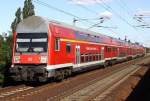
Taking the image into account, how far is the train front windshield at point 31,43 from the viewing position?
19.4 metres

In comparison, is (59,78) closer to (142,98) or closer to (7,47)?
(7,47)

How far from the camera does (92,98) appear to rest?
15539 millimetres

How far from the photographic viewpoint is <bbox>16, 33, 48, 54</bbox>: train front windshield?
63.8 ft

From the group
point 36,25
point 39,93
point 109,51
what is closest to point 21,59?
point 36,25

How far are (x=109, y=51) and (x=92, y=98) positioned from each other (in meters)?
23.0

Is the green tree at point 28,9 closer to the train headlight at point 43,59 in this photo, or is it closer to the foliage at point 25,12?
the foliage at point 25,12

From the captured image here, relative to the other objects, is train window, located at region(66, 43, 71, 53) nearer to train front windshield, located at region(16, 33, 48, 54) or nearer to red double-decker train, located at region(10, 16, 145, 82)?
red double-decker train, located at region(10, 16, 145, 82)

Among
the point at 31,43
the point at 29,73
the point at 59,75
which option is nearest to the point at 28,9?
the point at 59,75

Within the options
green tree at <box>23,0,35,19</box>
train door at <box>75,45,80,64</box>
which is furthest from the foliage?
train door at <box>75,45,80,64</box>

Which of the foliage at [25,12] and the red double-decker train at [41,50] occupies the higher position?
the foliage at [25,12]

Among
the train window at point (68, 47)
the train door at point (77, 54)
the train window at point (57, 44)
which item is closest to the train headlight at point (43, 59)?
the train window at point (57, 44)

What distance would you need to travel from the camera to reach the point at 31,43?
19719 millimetres

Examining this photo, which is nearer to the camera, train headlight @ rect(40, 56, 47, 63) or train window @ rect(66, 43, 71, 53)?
train headlight @ rect(40, 56, 47, 63)

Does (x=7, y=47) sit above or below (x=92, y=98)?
above
